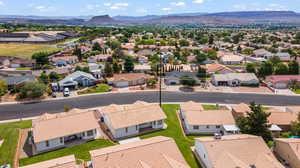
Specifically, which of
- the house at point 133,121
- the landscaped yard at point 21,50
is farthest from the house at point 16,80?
the landscaped yard at point 21,50

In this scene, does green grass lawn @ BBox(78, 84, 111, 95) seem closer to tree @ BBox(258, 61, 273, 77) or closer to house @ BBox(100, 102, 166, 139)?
house @ BBox(100, 102, 166, 139)

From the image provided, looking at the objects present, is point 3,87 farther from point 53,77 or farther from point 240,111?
point 240,111

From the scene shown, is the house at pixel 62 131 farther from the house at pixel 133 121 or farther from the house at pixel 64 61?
the house at pixel 64 61

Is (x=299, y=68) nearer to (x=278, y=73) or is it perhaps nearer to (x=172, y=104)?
(x=278, y=73)

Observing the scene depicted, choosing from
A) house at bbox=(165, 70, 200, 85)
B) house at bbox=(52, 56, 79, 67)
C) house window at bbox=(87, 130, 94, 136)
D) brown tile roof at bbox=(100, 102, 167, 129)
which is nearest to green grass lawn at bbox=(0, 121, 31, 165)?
house window at bbox=(87, 130, 94, 136)

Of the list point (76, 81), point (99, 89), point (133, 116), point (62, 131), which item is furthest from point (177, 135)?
point (76, 81)

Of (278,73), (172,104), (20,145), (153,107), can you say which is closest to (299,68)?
(278,73)
